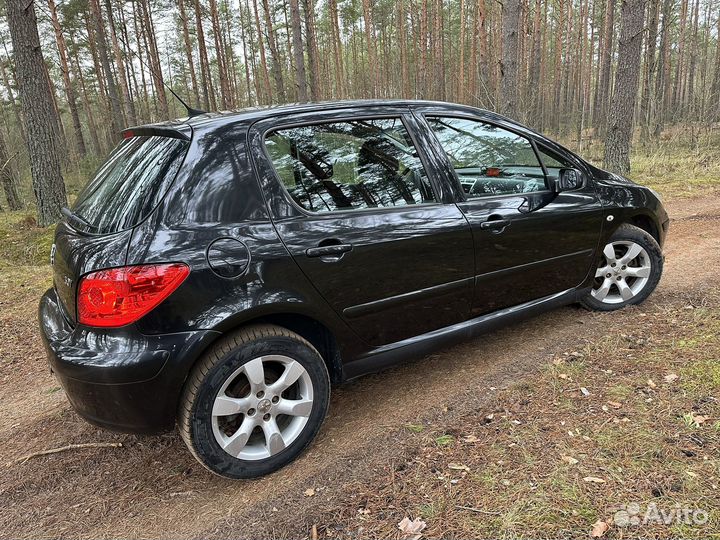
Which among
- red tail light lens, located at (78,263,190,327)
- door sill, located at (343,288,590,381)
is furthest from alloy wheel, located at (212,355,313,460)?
red tail light lens, located at (78,263,190,327)

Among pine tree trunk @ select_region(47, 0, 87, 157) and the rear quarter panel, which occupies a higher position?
pine tree trunk @ select_region(47, 0, 87, 157)

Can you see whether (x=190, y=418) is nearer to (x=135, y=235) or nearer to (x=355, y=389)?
(x=135, y=235)

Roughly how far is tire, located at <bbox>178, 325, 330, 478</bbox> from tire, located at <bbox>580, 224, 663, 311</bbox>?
261cm

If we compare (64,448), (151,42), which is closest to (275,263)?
(64,448)

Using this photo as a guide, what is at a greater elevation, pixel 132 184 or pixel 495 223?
pixel 132 184

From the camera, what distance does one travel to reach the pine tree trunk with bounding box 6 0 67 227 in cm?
733

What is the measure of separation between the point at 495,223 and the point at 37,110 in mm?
7946

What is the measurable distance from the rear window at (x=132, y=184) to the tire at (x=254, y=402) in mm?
750

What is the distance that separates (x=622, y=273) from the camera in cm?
393

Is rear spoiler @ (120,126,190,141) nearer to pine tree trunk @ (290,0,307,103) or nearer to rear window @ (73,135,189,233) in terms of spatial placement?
rear window @ (73,135,189,233)

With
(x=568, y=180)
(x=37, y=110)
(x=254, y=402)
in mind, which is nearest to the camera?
(x=254, y=402)

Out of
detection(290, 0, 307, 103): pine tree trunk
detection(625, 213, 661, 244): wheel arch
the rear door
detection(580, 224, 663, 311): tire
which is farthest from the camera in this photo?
detection(290, 0, 307, 103): pine tree trunk

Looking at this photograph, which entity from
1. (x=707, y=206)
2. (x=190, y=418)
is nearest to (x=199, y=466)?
(x=190, y=418)

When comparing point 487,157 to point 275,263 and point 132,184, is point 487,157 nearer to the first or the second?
point 275,263
